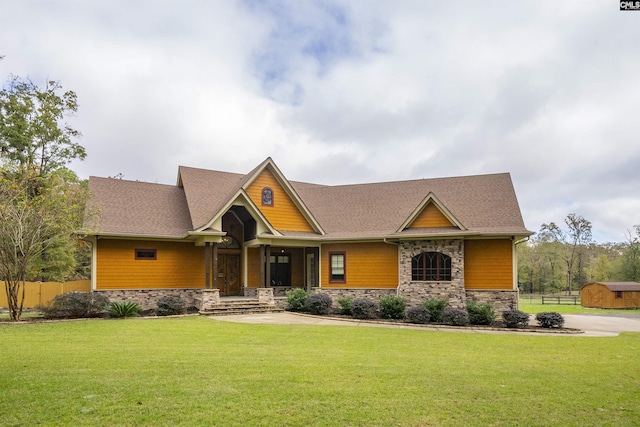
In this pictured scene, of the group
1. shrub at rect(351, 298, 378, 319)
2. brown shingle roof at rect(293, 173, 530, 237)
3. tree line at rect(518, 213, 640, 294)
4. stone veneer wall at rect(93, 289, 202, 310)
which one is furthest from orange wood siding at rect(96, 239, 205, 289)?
tree line at rect(518, 213, 640, 294)

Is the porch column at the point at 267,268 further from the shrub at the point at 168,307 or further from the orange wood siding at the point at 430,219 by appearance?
the orange wood siding at the point at 430,219

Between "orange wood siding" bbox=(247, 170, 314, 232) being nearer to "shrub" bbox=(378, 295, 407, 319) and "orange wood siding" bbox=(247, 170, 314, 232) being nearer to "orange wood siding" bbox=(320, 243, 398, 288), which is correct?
"orange wood siding" bbox=(320, 243, 398, 288)

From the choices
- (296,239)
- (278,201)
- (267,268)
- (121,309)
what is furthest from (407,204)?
(121,309)

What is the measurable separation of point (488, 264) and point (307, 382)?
573 inches

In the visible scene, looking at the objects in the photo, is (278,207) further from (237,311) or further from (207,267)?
(237,311)

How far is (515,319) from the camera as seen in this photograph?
15.2 meters

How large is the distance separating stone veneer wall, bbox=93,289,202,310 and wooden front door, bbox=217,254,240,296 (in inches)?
69.0

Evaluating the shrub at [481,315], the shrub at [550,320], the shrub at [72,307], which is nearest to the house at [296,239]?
the shrub at [72,307]

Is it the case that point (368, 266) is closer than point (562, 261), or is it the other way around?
point (368, 266)

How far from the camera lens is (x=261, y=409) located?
517cm

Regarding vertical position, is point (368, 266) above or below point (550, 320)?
above

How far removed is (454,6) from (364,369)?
10.2 metres

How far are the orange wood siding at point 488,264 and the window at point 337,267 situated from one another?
5476mm

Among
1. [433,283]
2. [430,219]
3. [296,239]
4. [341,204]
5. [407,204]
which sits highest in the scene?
[341,204]
